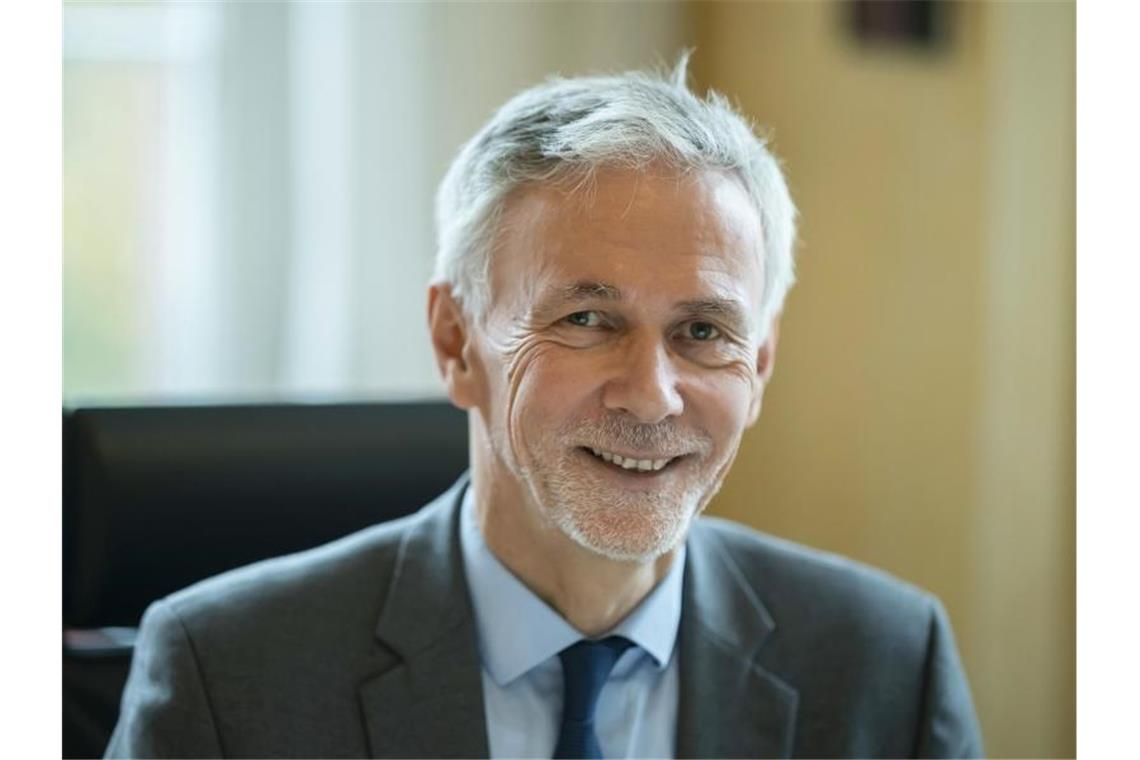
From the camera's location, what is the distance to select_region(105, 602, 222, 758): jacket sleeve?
4.22ft

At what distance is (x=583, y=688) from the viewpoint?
52.1 inches

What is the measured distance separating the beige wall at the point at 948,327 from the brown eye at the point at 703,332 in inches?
52.2

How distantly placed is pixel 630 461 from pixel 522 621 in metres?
0.20

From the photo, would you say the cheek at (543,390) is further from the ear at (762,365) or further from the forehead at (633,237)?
the ear at (762,365)

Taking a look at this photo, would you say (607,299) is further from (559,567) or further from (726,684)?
(726,684)

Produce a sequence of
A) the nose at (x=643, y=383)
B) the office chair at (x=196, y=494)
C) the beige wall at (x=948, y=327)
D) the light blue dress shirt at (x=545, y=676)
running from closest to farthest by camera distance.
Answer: the nose at (x=643, y=383), the light blue dress shirt at (x=545, y=676), the office chair at (x=196, y=494), the beige wall at (x=948, y=327)

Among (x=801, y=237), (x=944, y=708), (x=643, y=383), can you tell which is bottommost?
(x=944, y=708)

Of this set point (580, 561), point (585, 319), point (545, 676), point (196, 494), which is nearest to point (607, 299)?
point (585, 319)

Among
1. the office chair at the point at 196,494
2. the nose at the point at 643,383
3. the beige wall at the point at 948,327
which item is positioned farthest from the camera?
the beige wall at the point at 948,327

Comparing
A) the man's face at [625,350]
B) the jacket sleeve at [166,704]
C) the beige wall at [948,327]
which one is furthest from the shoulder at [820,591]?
the beige wall at [948,327]

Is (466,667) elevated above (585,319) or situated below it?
below

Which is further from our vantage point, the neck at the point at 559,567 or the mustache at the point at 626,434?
the neck at the point at 559,567

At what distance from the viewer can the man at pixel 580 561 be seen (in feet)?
4.14
